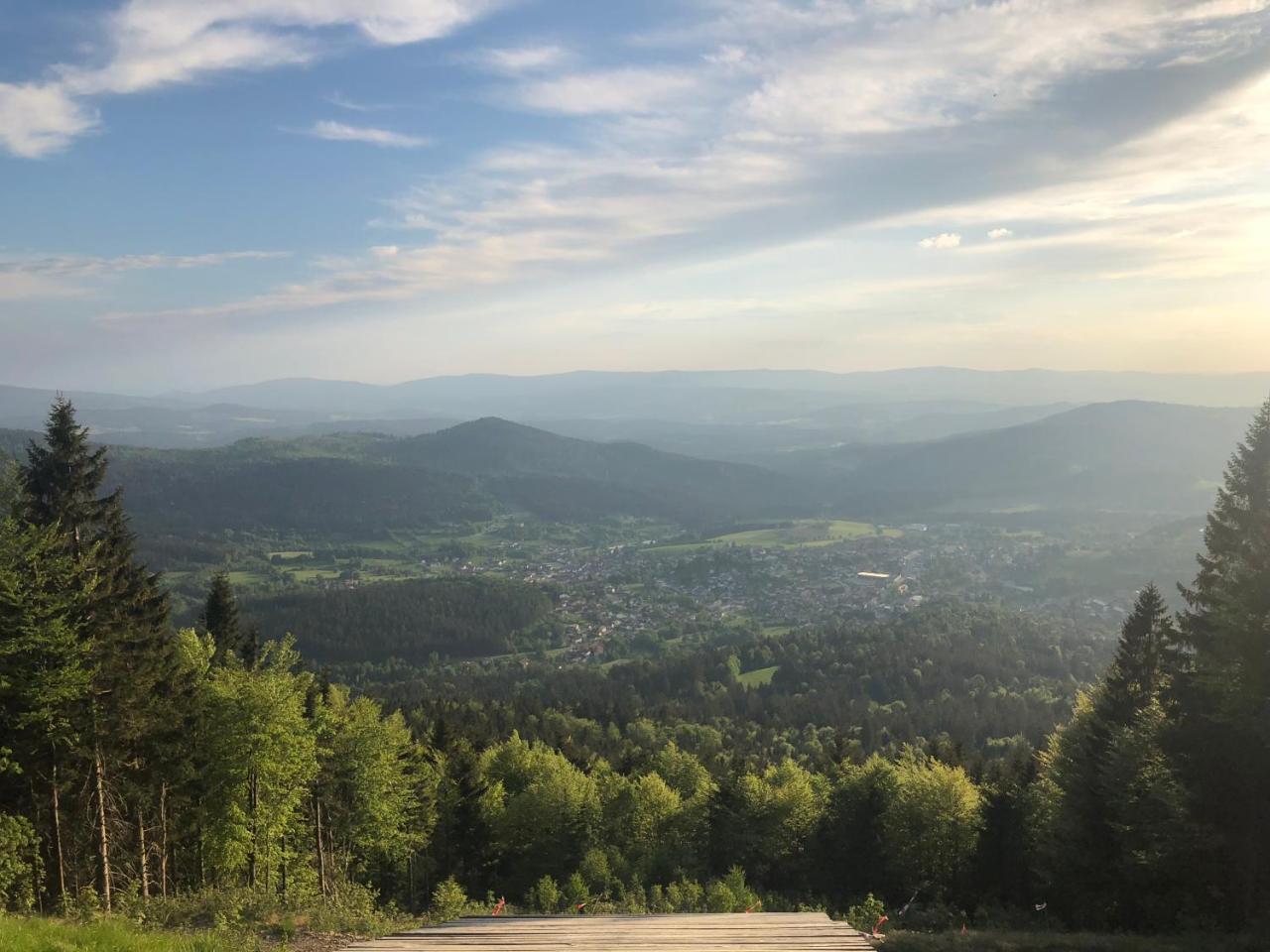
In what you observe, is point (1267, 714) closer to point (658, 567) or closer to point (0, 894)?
point (0, 894)

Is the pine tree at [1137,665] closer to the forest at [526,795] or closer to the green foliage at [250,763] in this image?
the forest at [526,795]

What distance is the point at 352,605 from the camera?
139750mm

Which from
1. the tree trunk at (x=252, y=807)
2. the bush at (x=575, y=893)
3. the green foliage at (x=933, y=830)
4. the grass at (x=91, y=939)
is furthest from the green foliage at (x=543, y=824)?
the grass at (x=91, y=939)

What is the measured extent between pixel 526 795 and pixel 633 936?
27.1 m

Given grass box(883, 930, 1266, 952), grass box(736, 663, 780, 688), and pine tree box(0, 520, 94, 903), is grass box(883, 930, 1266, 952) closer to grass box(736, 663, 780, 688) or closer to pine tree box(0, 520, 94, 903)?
pine tree box(0, 520, 94, 903)

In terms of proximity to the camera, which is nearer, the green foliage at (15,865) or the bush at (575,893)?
the green foliage at (15,865)

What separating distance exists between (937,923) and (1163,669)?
9448 mm

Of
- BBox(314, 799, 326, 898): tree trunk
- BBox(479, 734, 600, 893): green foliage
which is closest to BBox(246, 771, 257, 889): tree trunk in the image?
BBox(314, 799, 326, 898): tree trunk

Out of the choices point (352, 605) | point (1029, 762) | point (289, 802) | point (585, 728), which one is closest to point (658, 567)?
point (352, 605)

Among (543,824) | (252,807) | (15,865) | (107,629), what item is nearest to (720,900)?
(252,807)

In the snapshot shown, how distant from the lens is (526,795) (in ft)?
123

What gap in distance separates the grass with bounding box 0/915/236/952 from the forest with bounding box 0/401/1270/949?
309 cm

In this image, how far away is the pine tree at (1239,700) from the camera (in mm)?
16188

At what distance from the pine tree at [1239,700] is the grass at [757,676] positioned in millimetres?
82932
